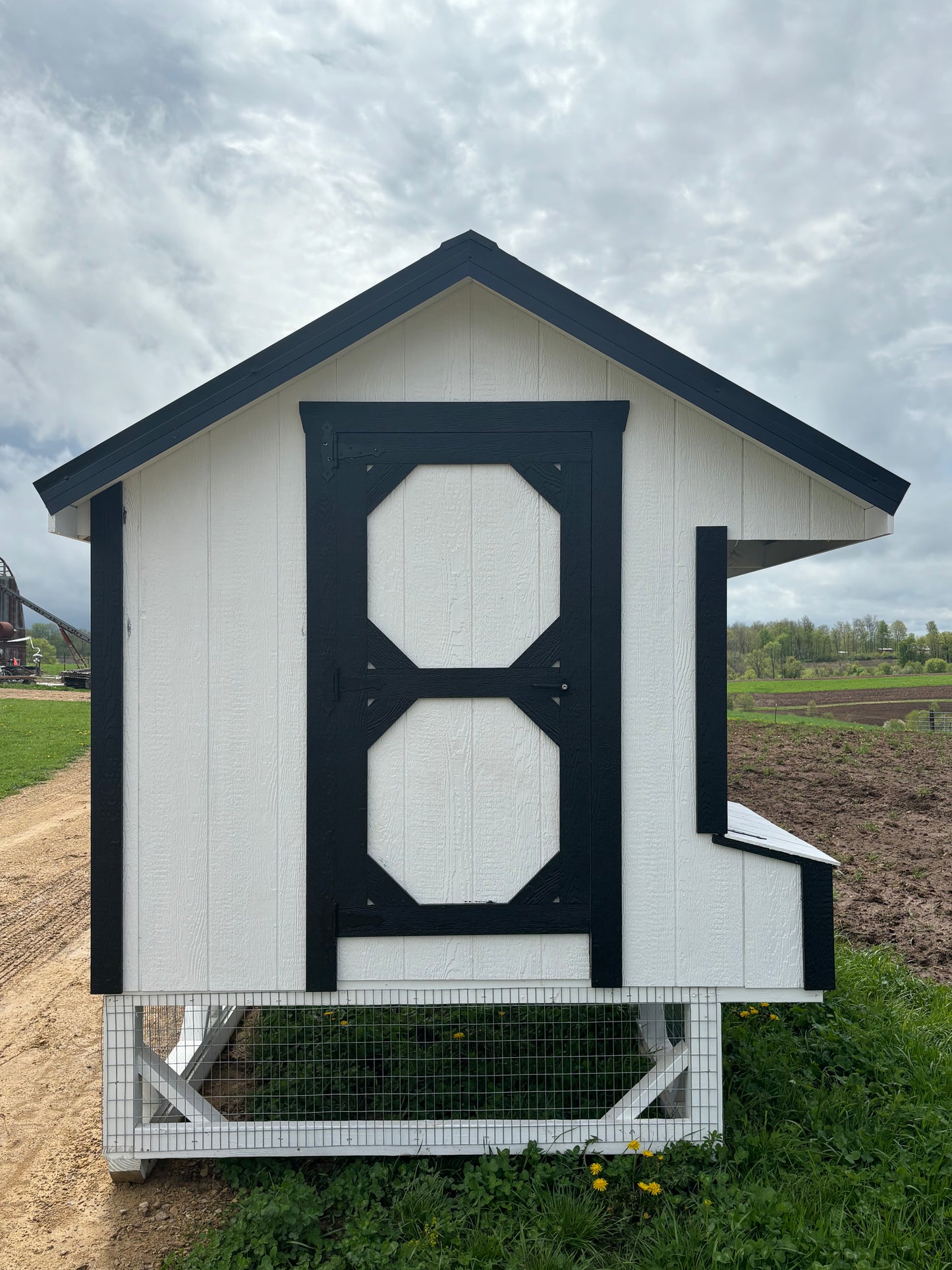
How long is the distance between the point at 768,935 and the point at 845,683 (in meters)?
25.9

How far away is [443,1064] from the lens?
3.82 meters

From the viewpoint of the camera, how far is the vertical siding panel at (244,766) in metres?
3.16

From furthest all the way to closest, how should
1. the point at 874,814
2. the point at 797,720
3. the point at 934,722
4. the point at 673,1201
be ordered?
the point at 797,720
the point at 934,722
the point at 874,814
the point at 673,1201

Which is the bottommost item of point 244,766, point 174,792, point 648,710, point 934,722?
point 934,722

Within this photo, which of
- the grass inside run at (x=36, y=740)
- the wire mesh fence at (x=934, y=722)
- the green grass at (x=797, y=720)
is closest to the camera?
the grass inside run at (x=36, y=740)

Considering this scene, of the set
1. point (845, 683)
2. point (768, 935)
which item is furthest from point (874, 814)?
point (845, 683)

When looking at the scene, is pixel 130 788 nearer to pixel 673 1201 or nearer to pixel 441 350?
pixel 441 350

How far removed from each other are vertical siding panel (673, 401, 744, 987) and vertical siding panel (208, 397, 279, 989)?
1788 mm

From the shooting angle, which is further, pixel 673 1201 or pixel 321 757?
pixel 321 757

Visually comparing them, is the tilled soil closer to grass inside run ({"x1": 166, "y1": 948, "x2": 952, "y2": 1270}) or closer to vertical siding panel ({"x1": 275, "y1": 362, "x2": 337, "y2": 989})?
grass inside run ({"x1": 166, "y1": 948, "x2": 952, "y2": 1270})

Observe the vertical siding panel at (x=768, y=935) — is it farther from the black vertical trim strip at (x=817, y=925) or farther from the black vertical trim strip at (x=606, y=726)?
the black vertical trim strip at (x=606, y=726)

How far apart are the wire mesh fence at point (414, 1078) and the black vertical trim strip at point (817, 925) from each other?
46cm

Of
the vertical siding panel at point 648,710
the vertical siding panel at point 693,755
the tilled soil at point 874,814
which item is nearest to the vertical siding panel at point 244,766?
the vertical siding panel at point 648,710

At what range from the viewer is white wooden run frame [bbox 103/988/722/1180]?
315 centimetres
